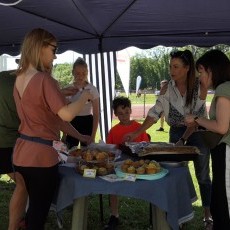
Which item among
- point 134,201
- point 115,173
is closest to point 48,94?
point 115,173

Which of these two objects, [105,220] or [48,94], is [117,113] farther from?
[48,94]

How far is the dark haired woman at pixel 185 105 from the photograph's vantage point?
286 centimetres

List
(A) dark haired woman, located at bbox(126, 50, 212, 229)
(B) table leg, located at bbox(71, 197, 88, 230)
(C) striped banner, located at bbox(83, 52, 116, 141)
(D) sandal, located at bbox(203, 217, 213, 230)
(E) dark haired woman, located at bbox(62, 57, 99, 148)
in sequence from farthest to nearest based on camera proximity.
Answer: (C) striped banner, located at bbox(83, 52, 116, 141), (E) dark haired woman, located at bbox(62, 57, 99, 148), (D) sandal, located at bbox(203, 217, 213, 230), (A) dark haired woman, located at bbox(126, 50, 212, 229), (B) table leg, located at bbox(71, 197, 88, 230)

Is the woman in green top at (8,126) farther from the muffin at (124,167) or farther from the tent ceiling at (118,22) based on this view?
the muffin at (124,167)

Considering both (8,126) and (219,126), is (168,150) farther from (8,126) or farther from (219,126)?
(8,126)

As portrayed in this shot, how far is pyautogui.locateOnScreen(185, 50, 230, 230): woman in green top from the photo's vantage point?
2093mm

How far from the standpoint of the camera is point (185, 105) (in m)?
2.92

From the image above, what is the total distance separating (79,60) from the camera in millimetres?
3561

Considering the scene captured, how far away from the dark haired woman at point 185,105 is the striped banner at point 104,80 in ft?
6.49

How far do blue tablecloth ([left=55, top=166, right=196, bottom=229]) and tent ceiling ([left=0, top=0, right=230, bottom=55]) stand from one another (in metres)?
1.41

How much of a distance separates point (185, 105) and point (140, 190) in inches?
46.8

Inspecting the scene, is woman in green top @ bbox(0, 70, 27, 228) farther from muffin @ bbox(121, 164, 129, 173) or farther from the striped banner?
the striped banner

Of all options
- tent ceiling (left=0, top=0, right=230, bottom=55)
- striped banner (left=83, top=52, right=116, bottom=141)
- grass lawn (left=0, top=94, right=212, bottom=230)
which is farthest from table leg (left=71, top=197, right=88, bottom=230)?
striped banner (left=83, top=52, right=116, bottom=141)

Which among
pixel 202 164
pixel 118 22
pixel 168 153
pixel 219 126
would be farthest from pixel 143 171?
pixel 118 22
